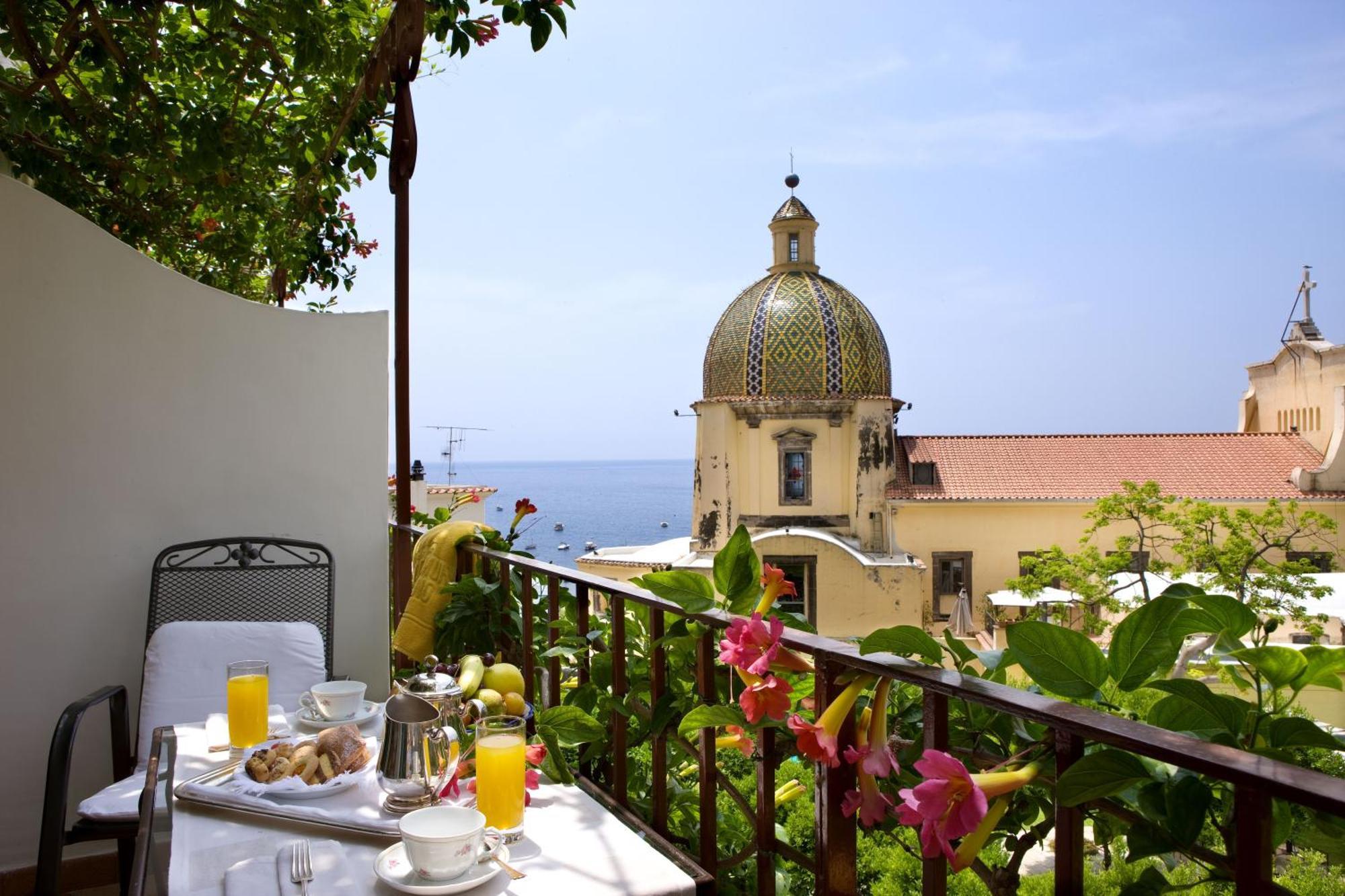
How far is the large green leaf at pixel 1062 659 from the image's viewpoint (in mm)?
979

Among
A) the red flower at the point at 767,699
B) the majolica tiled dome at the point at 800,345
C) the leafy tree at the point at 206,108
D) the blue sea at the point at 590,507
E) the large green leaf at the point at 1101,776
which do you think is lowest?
the blue sea at the point at 590,507

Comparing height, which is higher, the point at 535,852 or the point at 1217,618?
the point at 1217,618

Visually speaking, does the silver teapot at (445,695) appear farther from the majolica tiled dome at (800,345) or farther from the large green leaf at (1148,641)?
the majolica tiled dome at (800,345)

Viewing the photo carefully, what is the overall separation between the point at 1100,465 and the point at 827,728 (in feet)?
67.2

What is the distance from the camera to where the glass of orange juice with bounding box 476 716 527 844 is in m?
1.34

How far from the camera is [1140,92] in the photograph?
44.3 metres

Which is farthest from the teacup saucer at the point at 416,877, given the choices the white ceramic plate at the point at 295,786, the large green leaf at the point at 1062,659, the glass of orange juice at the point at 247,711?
the large green leaf at the point at 1062,659

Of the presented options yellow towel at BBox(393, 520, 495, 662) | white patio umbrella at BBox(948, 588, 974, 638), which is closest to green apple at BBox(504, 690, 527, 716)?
yellow towel at BBox(393, 520, 495, 662)

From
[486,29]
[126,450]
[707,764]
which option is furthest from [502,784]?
[486,29]

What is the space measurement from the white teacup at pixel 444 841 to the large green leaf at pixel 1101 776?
70 cm

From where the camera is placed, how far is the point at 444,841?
1.16 meters

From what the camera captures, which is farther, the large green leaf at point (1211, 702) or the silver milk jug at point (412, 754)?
the silver milk jug at point (412, 754)

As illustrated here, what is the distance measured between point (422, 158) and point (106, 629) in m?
1.95

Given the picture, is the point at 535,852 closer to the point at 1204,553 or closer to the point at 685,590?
the point at 685,590
